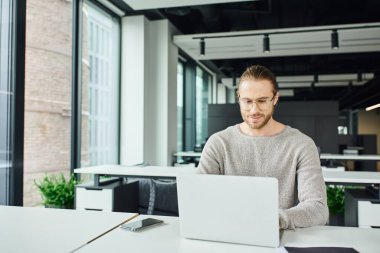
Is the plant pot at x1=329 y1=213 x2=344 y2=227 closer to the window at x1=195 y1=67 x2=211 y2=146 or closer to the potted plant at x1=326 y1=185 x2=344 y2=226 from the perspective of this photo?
the potted plant at x1=326 y1=185 x2=344 y2=226

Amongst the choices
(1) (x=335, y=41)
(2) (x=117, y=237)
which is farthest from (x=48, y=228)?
(1) (x=335, y=41)

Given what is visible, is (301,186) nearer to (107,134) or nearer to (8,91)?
(8,91)

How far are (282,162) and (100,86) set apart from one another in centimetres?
387

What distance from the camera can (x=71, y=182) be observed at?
3658 mm

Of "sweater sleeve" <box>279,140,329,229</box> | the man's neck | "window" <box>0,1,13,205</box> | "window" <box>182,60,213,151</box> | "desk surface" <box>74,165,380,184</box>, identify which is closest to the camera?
"sweater sleeve" <box>279,140,329,229</box>

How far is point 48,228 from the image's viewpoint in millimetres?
1460

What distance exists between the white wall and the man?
3860 millimetres

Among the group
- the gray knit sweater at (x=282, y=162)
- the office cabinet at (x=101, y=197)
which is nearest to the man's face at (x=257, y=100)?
the gray knit sweater at (x=282, y=162)

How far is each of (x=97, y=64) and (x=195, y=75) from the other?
401 centimetres

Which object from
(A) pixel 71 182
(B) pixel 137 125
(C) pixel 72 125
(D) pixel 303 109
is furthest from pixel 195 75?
(A) pixel 71 182

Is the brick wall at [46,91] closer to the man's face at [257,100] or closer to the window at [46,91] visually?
the window at [46,91]

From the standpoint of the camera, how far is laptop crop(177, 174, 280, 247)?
3.73ft

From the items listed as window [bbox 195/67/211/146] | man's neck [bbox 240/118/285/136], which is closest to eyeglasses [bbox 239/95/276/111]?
man's neck [bbox 240/118/285/136]

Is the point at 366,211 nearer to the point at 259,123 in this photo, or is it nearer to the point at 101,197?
the point at 259,123
